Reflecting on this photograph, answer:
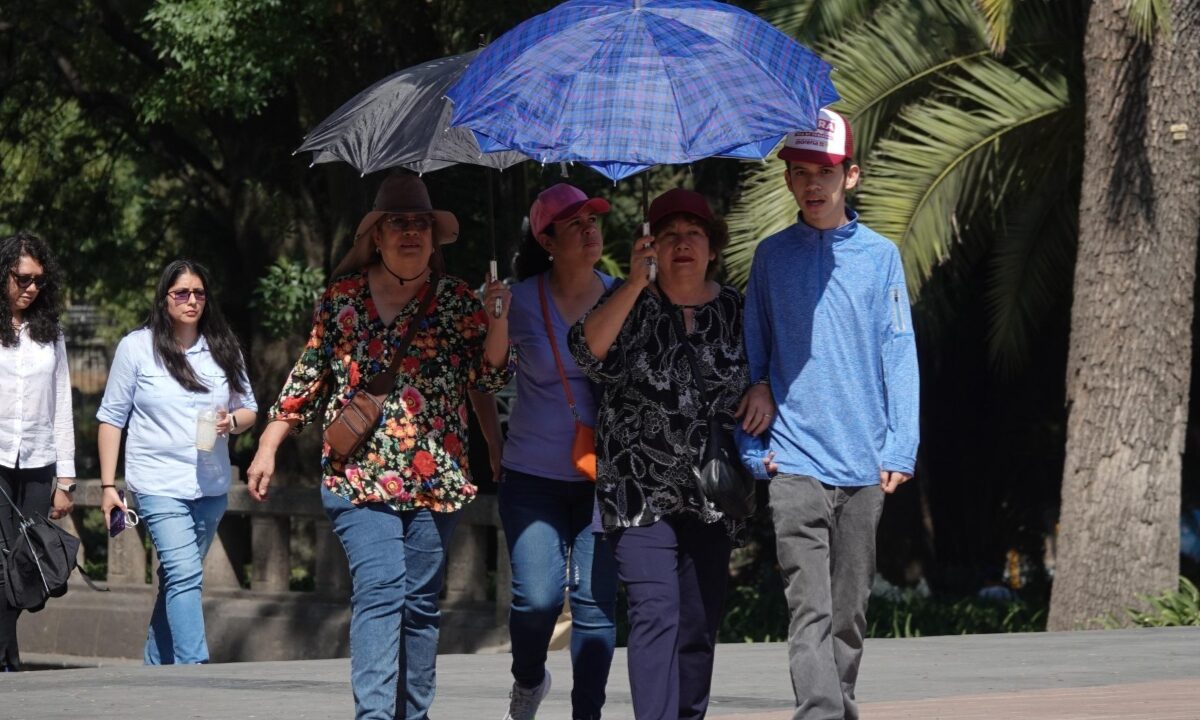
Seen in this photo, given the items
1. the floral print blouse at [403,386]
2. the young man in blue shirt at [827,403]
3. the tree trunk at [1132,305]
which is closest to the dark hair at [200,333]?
the floral print blouse at [403,386]

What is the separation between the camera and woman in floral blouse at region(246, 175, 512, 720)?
569 centimetres

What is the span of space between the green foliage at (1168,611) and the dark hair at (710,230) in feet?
19.7

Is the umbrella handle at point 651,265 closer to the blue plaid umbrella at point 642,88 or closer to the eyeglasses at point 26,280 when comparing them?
the blue plaid umbrella at point 642,88

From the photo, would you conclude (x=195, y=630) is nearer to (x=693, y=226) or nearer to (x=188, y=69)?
(x=693, y=226)

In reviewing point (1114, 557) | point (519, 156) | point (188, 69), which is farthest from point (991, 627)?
point (519, 156)

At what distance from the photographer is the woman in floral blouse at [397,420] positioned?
569 cm

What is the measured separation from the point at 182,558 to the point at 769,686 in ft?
8.35

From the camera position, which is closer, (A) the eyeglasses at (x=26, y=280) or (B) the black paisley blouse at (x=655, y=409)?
(B) the black paisley blouse at (x=655, y=409)

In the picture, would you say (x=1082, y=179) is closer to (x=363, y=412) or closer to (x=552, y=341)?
(x=552, y=341)

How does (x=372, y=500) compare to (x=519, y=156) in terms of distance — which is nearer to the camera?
(x=372, y=500)

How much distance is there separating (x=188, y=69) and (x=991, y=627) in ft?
22.1

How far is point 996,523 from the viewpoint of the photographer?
61.1 ft

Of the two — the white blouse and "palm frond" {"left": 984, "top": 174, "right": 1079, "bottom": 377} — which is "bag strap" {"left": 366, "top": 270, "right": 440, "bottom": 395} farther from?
"palm frond" {"left": 984, "top": 174, "right": 1079, "bottom": 377}

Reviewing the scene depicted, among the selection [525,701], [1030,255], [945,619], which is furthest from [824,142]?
[1030,255]
